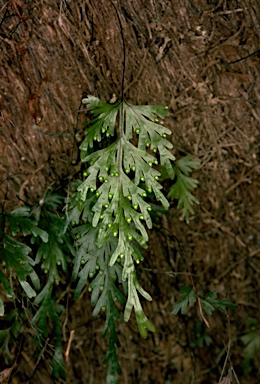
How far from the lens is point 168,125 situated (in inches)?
96.9

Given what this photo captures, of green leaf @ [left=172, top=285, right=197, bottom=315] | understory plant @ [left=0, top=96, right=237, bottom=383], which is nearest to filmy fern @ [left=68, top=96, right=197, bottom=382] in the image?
understory plant @ [left=0, top=96, right=237, bottom=383]

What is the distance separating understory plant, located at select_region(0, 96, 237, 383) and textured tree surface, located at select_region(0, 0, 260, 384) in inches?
6.0

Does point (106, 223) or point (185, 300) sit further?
point (185, 300)

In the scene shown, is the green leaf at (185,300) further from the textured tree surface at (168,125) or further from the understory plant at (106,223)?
the textured tree surface at (168,125)

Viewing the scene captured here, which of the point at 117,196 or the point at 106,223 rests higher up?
the point at 117,196

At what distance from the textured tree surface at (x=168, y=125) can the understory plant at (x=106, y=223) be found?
153mm

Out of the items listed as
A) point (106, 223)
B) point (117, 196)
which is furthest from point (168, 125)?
point (106, 223)

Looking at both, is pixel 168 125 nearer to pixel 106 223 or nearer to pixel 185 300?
pixel 106 223

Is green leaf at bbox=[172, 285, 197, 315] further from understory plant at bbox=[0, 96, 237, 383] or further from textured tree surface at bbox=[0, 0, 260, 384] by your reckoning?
textured tree surface at bbox=[0, 0, 260, 384]

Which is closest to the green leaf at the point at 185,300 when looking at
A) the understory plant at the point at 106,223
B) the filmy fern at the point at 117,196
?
the understory plant at the point at 106,223

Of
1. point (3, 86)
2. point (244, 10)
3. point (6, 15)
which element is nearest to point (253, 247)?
point (244, 10)

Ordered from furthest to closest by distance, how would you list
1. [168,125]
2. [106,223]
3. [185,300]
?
1. [168,125]
2. [185,300]
3. [106,223]

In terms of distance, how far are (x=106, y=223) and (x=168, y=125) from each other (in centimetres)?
78

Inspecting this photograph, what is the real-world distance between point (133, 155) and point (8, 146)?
31.5 inches
